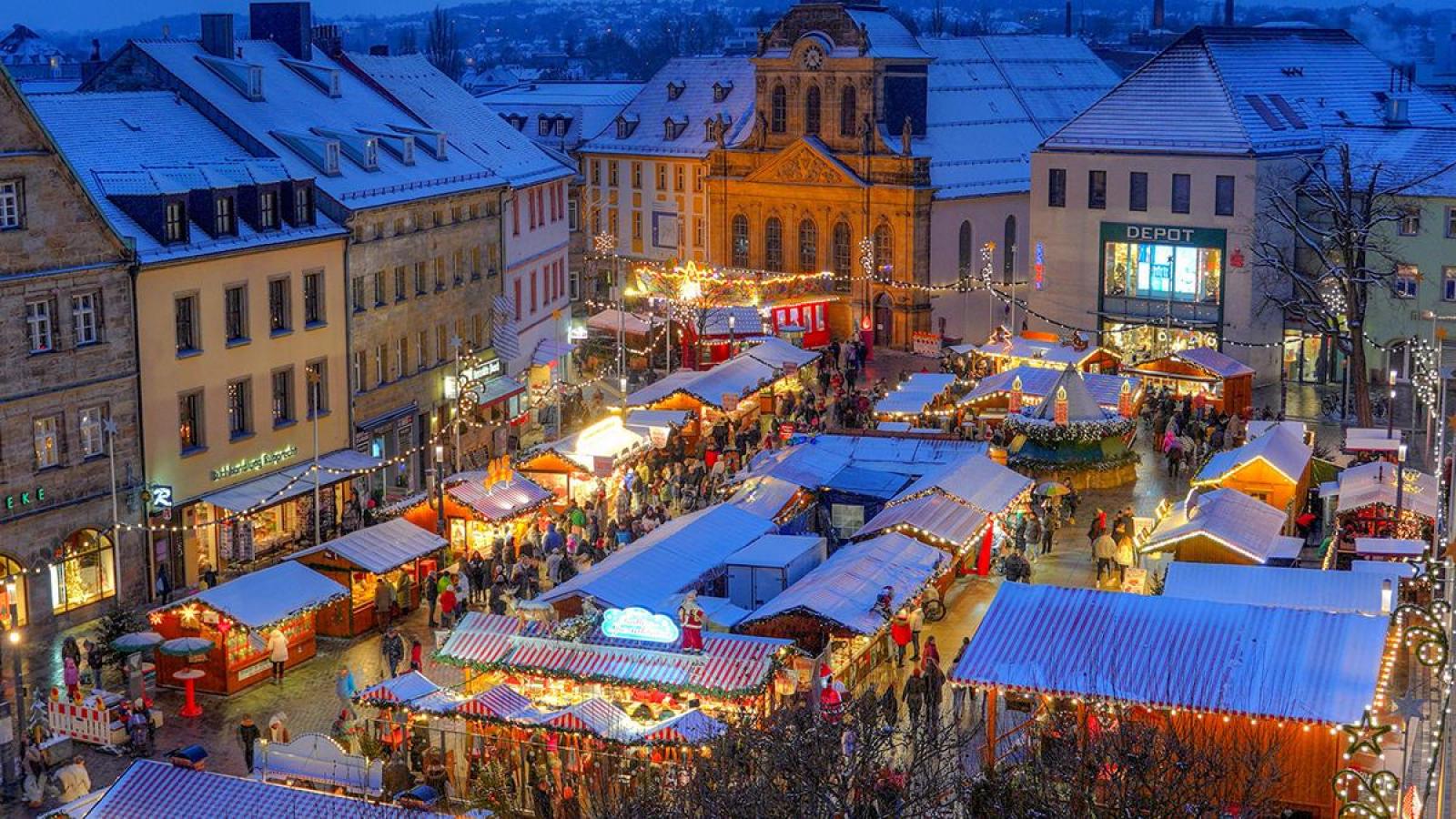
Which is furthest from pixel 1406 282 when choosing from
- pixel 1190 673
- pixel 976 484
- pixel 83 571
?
Result: pixel 83 571

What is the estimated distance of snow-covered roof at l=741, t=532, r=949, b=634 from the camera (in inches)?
1351

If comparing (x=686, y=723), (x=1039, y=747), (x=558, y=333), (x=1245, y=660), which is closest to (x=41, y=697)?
(x=686, y=723)

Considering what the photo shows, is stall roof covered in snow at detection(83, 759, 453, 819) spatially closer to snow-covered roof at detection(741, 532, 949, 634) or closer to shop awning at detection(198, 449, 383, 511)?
snow-covered roof at detection(741, 532, 949, 634)

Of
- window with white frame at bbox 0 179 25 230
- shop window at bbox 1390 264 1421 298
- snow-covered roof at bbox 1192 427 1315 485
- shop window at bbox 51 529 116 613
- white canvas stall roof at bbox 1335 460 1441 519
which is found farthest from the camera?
shop window at bbox 1390 264 1421 298

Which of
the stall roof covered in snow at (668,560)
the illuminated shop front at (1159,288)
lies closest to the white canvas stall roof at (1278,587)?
the stall roof covered in snow at (668,560)

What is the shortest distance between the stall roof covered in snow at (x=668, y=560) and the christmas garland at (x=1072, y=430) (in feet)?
48.0

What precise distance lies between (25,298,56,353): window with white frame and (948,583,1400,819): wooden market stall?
2081 centimetres

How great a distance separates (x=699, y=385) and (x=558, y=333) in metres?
12.9

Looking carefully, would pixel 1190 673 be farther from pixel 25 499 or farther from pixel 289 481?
pixel 289 481

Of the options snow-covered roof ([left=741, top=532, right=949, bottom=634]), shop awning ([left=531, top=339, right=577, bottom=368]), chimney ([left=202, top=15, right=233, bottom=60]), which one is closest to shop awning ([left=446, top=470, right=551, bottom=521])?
snow-covered roof ([left=741, top=532, right=949, bottom=634])

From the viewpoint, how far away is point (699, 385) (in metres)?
59.1

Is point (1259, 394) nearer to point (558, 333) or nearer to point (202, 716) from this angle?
point (558, 333)

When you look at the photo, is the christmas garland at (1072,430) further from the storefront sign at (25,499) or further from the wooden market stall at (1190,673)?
the storefront sign at (25,499)

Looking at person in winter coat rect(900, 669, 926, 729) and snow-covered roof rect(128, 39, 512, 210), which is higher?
snow-covered roof rect(128, 39, 512, 210)
